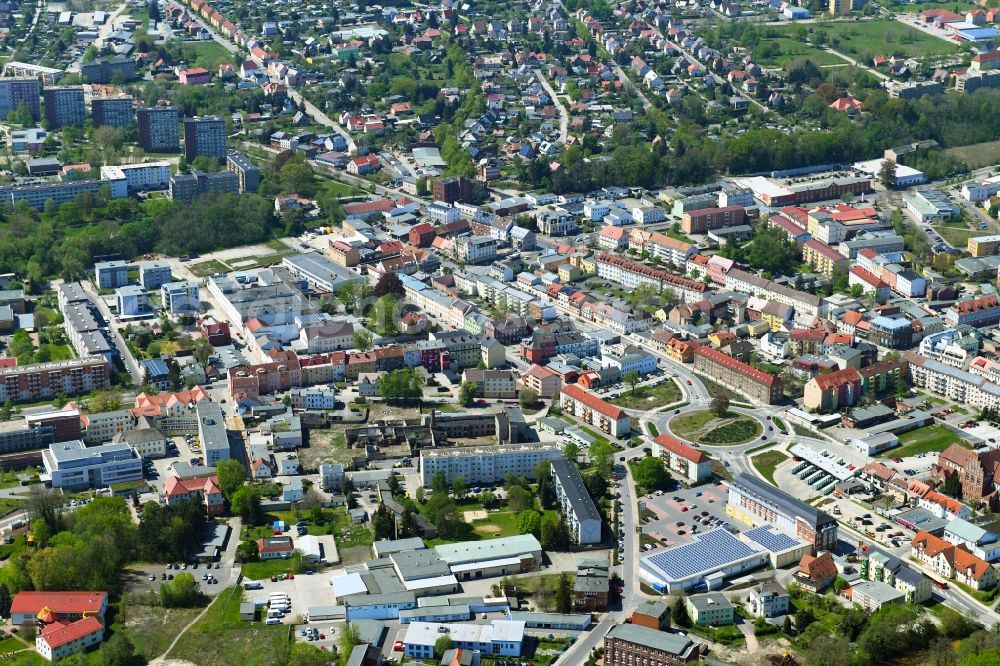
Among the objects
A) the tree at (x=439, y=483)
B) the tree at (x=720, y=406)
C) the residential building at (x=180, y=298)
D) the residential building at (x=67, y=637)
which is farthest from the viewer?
the residential building at (x=180, y=298)

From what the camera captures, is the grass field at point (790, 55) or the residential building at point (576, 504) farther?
the grass field at point (790, 55)

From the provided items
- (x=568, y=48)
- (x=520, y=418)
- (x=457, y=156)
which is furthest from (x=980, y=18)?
(x=520, y=418)

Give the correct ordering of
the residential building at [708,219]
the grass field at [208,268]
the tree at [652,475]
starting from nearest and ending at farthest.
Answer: the tree at [652,475], the grass field at [208,268], the residential building at [708,219]

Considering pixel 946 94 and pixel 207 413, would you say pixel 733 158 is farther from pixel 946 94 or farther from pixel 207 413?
pixel 207 413

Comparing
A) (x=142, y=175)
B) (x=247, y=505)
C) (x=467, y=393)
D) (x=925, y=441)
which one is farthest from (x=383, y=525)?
(x=142, y=175)

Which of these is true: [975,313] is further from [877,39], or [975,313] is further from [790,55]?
[877,39]

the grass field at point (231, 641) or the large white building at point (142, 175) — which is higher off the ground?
the large white building at point (142, 175)

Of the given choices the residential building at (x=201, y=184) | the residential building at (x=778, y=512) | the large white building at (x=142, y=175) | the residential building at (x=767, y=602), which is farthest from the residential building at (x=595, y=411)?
the large white building at (x=142, y=175)

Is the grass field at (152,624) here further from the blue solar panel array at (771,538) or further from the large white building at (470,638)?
the blue solar panel array at (771,538)
